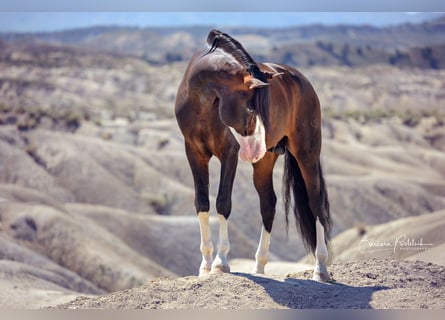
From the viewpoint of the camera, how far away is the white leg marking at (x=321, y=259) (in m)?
8.78

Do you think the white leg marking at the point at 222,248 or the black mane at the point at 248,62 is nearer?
the black mane at the point at 248,62

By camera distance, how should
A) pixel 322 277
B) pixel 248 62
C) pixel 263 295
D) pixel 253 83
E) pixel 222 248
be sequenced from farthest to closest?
1. pixel 322 277
2. pixel 222 248
3. pixel 263 295
4. pixel 248 62
5. pixel 253 83

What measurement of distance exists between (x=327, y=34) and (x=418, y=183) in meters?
42.1

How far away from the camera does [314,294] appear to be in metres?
7.92

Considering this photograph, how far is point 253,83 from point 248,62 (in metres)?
0.37

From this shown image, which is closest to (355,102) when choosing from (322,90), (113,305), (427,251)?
(322,90)

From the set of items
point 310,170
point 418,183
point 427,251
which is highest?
point 310,170

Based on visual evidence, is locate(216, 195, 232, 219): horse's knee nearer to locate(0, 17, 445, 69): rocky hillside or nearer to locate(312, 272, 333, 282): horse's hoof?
locate(312, 272, 333, 282): horse's hoof

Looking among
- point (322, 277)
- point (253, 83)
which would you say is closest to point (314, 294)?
point (322, 277)

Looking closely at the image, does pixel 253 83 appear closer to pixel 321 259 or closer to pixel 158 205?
pixel 321 259

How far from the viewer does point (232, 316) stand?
718cm

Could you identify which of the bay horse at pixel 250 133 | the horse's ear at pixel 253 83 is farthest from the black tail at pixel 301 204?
the horse's ear at pixel 253 83

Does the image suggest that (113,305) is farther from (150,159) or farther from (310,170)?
(150,159)

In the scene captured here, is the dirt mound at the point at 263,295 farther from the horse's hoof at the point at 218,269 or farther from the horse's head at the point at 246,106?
the horse's head at the point at 246,106
